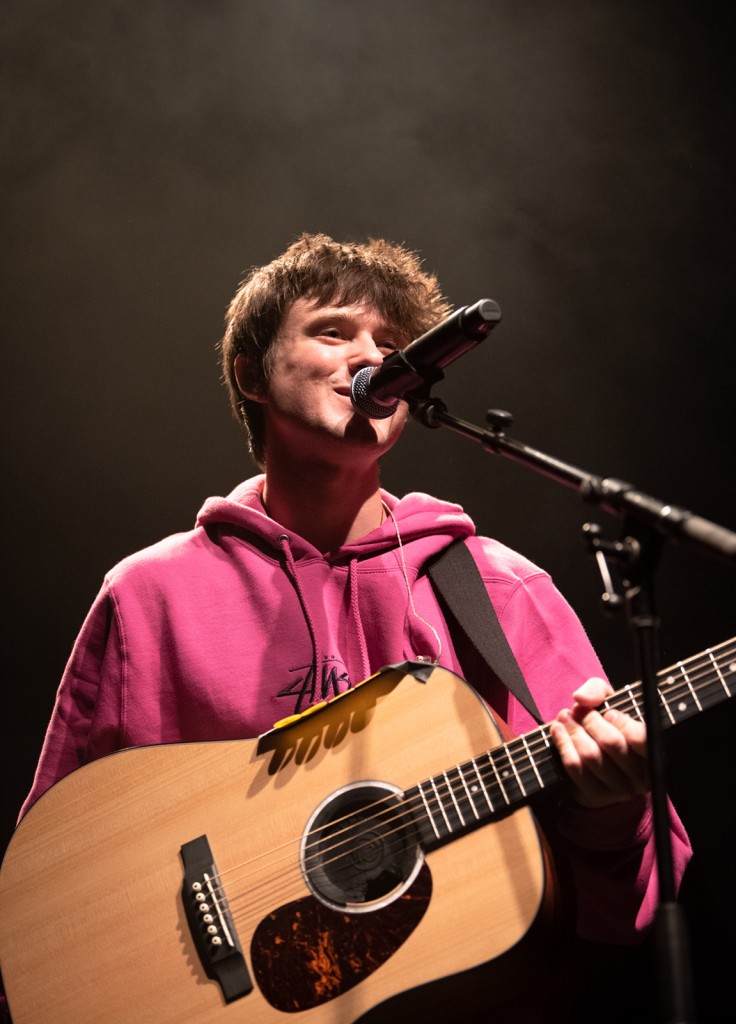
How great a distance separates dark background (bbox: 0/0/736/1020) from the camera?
243cm

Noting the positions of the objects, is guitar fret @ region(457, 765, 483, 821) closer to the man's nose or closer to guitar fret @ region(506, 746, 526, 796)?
guitar fret @ region(506, 746, 526, 796)

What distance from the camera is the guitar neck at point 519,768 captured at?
1.43 metres

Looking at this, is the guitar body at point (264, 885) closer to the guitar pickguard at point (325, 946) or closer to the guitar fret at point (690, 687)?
the guitar pickguard at point (325, 946)

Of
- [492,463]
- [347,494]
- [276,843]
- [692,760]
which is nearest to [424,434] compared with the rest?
[492,463]

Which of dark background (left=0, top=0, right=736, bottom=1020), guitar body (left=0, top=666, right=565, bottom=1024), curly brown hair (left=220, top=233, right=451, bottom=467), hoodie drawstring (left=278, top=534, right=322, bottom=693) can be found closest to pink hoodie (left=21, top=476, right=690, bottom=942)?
hoodie drawstring (left=278, top=534, right=322, bottom=693)

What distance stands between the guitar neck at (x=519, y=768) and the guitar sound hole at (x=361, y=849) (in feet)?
0.14

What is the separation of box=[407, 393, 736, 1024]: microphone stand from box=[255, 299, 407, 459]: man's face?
85 cm

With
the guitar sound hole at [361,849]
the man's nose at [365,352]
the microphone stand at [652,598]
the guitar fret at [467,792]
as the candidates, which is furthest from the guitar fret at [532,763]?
the man's nose at [365,352]

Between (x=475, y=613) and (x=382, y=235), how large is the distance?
135cm

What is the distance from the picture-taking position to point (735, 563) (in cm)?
95

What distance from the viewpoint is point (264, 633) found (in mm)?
1985

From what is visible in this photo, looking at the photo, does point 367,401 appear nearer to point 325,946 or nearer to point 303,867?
point 303,867

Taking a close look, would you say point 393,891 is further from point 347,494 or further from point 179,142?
point 179,142

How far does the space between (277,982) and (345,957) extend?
0.14m
